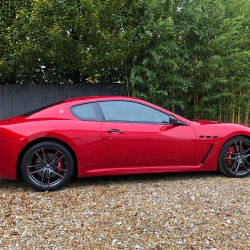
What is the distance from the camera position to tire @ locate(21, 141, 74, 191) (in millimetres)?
3297

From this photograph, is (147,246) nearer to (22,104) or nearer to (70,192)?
(70,192)

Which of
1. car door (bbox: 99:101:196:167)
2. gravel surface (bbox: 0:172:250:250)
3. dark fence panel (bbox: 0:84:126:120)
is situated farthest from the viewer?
dark fence panel (bbox: 0:84:126:120)

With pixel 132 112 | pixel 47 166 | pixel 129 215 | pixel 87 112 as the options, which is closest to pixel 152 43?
pixel 132 112

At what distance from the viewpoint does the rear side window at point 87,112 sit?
3588mm

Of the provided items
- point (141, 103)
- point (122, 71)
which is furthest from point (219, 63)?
point (141, 103)

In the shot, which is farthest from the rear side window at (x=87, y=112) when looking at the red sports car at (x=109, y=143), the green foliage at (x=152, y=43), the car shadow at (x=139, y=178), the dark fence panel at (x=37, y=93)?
the dark fence panel at (x=37, y=93)

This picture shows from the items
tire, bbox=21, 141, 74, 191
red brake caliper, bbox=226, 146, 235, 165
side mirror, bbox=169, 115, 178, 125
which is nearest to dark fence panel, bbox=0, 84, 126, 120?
side mirror, bbox=169, 115, 178, 125

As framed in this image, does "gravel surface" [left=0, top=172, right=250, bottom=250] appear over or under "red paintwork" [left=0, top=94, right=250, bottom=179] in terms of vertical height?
under

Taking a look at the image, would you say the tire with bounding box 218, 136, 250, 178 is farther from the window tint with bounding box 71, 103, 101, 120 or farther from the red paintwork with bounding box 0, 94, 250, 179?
the window tint with bounding box 71, 103, 101, 120

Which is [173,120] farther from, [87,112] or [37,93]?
[37,93]

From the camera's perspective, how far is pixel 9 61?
6.05m

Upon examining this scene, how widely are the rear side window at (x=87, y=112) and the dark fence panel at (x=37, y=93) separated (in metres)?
3.46

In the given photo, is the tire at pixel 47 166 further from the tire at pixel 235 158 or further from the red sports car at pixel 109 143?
the tire at pixel 235 158

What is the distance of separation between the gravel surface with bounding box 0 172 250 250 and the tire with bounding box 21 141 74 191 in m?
0.13
